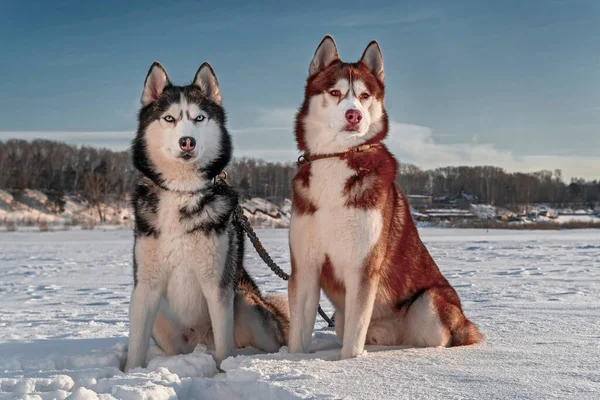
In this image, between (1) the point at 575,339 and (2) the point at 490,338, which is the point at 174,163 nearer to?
(2) the point at 490,338

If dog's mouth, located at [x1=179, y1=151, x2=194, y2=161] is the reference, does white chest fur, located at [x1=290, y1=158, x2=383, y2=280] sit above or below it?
below

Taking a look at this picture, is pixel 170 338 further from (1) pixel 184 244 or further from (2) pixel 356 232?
(2) pixel 356 232

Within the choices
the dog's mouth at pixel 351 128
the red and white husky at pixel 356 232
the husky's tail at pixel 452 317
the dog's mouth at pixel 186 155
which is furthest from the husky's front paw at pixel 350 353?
the dog's mouth at pixel 186 155

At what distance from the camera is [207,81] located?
450 centimetres

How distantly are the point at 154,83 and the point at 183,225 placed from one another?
122 centimetres

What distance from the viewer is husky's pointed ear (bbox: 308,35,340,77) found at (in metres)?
4.25

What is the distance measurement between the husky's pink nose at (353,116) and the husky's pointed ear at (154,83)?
156 cm

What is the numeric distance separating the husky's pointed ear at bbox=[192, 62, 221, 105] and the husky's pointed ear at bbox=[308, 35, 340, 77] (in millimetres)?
841

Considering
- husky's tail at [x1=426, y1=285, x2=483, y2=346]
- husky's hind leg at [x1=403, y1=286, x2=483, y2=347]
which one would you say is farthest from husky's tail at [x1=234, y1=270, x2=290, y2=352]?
husky's tail at [x1=426, y1=285, x2=483, y2=346]

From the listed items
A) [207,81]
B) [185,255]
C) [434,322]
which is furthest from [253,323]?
[207,81]

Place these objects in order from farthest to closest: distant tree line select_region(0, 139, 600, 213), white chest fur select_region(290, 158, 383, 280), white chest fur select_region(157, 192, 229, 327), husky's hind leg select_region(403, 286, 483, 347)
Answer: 1. distant tree line select_region(0, 139, 600, 213)
2. husky's hind leg select_region(403, 286, 483, 347)
3. white chest fur select_region(157, 192, 229, 327)
4. white chest fur select_region(290, 158, 383, 280)

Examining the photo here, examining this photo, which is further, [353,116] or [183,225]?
[183,225]

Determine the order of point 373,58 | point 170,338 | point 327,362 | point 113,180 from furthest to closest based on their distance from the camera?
point 113,180
point 170,338
point 373,58
point 327,362

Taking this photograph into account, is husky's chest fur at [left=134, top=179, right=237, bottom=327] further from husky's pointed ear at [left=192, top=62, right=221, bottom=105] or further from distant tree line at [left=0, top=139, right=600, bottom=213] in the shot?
distant tree line at [left=0, top=139, right=600, bottom=213]
